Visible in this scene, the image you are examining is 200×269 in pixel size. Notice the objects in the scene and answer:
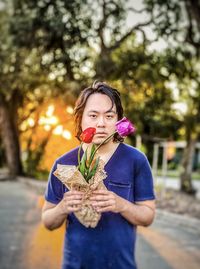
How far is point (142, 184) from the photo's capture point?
190cm

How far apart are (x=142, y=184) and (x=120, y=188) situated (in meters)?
0.10

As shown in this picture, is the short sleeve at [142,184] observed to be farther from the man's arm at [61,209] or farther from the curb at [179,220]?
the curb at [179,220]

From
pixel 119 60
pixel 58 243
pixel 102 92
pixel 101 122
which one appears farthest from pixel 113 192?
pixel 119 60

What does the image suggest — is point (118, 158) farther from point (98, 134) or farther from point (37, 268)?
point (37, 268)

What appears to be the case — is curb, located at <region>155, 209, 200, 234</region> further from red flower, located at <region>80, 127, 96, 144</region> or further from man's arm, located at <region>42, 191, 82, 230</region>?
red flower, located at <region>80, 127, 96, 144</region>

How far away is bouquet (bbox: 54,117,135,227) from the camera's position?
1729mm

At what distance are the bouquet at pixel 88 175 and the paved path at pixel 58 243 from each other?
5.05 metres

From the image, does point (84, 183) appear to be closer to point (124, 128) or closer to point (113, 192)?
point (113, 192)

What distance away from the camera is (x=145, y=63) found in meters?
16.7

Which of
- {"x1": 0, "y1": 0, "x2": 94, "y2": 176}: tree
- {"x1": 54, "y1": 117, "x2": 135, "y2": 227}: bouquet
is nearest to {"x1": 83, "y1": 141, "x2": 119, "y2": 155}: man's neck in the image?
{"x1": 54, "y1": 117, "x2": 135, "y2": 227}: bouquet

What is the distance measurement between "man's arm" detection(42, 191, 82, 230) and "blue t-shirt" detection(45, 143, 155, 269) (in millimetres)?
54

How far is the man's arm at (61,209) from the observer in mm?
1739

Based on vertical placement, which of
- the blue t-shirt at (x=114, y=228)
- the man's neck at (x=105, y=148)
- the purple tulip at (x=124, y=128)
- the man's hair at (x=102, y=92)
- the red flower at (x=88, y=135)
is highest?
the man's hair at (x=102, y=92)

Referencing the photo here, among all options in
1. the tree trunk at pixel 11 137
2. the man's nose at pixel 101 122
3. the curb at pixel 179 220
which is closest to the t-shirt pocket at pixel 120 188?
the man's nose at pixel 101 122
